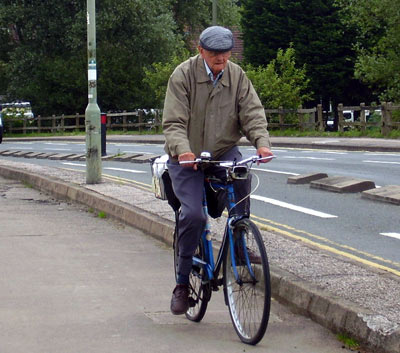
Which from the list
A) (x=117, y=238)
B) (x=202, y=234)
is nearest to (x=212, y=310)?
(x=202, y=234)

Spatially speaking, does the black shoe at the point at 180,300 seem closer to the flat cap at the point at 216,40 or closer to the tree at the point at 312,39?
the flat cap at the point at 216,40

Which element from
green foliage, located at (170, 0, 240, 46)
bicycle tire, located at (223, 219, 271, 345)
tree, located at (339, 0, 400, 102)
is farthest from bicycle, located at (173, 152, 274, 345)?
green foliage, located at (170, 0, 240, 46)

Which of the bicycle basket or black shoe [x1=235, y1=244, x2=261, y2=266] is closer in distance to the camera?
black shoe [x1=235, y1=244, x2=261, y2=266]

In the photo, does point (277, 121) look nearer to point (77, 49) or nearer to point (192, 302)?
point (77, 49)

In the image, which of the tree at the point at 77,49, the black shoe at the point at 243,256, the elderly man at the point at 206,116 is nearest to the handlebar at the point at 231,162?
the elderly man at the point at 206,116

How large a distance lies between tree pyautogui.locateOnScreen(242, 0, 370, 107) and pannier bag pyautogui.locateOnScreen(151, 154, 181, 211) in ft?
157

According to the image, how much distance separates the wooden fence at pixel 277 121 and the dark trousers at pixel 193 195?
27.4 m

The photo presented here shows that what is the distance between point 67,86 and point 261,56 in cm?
1138

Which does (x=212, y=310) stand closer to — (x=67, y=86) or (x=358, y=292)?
(x=358, y=292)

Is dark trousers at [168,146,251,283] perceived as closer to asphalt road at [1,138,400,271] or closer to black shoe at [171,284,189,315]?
black shoe at [171,284,189,315]

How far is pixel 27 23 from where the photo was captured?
172 ft

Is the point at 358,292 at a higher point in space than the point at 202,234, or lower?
lower

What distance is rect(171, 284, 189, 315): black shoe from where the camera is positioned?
5930 millimetres

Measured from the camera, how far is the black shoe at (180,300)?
5930 millimetres
